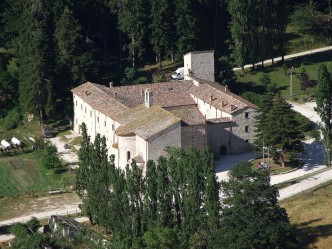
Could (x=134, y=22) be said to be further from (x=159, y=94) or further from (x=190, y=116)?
(x=190, y=116)

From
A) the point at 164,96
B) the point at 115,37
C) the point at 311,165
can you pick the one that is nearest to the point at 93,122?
the point at 164,96

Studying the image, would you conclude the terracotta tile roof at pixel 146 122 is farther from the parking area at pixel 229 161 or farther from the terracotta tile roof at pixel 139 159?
the parking area at pixel 229 161

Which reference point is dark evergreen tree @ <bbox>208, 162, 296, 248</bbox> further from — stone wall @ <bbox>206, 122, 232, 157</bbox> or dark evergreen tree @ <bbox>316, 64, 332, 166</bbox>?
stone wall @ <bbox>206, 122, 232, 157</bbox>

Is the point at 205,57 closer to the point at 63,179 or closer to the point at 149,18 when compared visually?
the point at 149,18

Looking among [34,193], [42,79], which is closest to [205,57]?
[42,79]

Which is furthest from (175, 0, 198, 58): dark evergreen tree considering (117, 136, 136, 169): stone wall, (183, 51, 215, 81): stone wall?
(117, 136, 136, 169): stone wall

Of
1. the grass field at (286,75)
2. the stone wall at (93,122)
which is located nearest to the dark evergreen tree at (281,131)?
the stone wall at (93,122)
